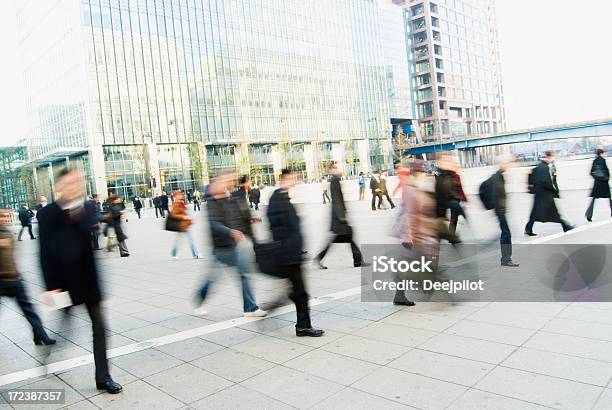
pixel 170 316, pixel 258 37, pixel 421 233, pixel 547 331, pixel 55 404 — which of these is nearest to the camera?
pixel 55 404

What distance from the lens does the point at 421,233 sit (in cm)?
570

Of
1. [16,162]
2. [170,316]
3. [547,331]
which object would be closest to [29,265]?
[170,316]

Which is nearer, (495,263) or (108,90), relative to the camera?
(495,263)

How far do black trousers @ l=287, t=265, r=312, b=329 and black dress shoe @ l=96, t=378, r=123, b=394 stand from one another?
1.87 meters

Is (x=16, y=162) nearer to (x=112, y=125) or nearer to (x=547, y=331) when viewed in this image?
(x=112, y=125)

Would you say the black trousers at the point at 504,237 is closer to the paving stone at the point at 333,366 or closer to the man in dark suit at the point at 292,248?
the man in dark suit at the point at 292,248

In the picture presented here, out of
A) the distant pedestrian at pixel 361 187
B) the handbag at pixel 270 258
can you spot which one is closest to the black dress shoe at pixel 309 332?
the handbag at pixel 270 258

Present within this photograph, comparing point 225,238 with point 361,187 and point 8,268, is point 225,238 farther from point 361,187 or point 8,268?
point 361,187

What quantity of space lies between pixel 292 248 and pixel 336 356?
1171mm

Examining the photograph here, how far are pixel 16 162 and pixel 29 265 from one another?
78427 mm

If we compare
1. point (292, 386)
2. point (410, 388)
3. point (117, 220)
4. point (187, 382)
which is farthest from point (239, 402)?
point (117, 220)

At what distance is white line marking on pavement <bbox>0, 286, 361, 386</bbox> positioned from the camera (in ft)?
14.8

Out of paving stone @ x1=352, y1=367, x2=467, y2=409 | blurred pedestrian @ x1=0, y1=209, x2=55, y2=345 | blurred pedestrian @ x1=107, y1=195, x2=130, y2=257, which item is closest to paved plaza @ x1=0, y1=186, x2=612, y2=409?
paving stone @ x1=352, y1=367, x2=467, y2=409

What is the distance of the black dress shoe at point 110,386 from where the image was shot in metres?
3.93
